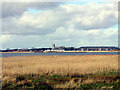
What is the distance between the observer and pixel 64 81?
17.8 m

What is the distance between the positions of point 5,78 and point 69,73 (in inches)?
239

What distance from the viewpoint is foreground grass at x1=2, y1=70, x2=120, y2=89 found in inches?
664

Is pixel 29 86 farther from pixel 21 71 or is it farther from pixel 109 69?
pixel 109 69

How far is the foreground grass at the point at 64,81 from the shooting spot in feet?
55.3

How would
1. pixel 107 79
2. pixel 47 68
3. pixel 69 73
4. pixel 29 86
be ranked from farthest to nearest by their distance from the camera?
1. pixel 47 68
2. pixel 69 73
3. pixel 107 79
4. pixel 29 86

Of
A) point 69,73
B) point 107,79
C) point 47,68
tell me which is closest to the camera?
point 107,79

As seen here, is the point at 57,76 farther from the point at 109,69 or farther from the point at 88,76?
the point at 109,69

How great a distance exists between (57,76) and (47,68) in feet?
8.14

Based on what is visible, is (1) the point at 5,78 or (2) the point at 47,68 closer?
(1) the point at 5,78

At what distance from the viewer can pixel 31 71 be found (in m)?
20.4

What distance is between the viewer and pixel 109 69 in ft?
71.8

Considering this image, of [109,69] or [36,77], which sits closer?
[36,77]

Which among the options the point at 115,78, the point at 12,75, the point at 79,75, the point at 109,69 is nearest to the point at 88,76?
the point at 79,75

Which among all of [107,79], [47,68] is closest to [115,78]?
[107,79]
